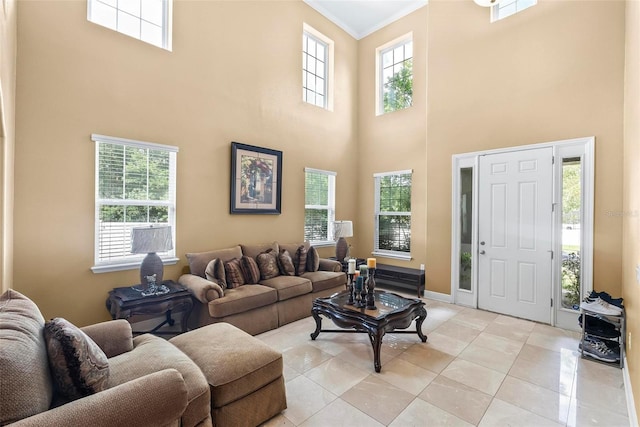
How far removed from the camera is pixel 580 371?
2727 mm

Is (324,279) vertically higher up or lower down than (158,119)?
lower down

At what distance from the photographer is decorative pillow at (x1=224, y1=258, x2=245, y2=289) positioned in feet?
12.3

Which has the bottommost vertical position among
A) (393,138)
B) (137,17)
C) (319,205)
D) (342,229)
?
(342,229)

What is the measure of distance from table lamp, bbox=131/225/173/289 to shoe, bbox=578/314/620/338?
442cm

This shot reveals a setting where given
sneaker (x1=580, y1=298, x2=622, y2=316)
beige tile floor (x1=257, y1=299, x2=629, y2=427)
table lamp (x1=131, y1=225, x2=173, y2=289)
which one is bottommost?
beige tile floor (x1=257, y1=299, x2=629, y2=427)

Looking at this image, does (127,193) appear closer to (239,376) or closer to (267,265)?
(267,265)

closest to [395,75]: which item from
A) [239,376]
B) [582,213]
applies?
[582,213]

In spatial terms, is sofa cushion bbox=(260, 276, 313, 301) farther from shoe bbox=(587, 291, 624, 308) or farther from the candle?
shoe bbox=(587, 291, 624, 308)

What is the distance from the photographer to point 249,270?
3984mm

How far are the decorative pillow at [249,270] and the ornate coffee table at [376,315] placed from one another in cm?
104

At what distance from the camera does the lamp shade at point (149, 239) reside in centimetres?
303

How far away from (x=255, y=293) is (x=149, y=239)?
1273 millimetres

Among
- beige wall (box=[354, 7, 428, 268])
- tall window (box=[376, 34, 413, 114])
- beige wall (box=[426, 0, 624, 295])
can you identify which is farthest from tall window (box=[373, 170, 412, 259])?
tall window (box=[376, 34, 413, 114])

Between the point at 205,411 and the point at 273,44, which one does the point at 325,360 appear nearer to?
the point at 205,411
